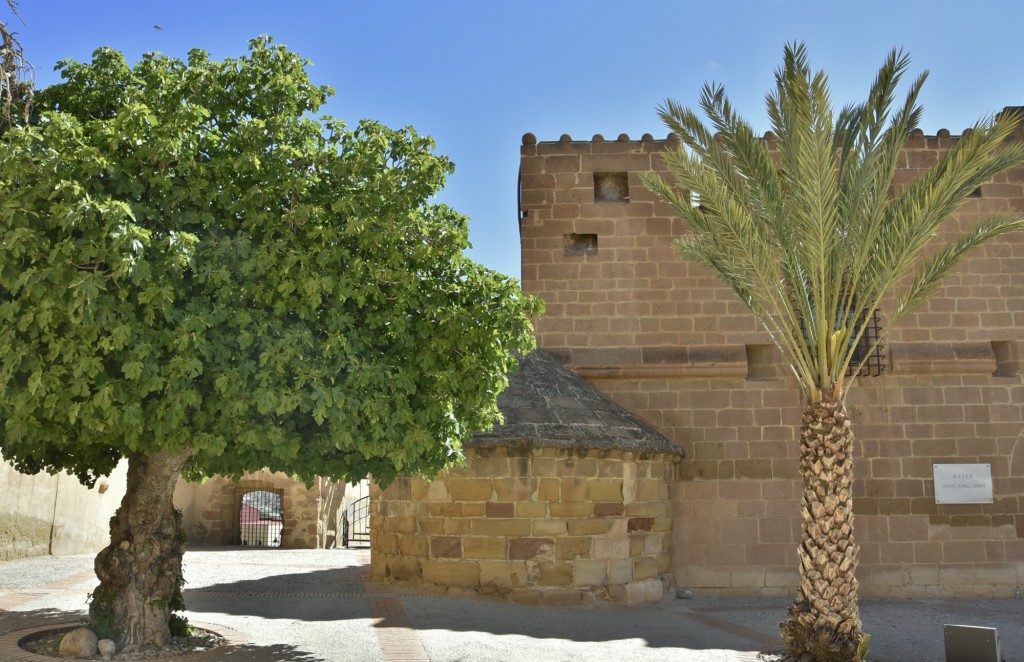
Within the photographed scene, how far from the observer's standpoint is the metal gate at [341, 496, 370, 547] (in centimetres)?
2450

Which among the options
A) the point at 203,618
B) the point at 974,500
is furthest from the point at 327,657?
the point at 974,500

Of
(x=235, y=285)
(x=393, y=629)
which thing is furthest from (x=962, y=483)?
(x=235, y=285)

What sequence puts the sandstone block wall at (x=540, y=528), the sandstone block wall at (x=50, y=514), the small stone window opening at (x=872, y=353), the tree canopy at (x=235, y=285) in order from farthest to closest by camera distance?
the sandstone block wall at (x=50, y=514)
the small stone window opening at (x=872, y=353)
the sandstone block wall at (x=540, y=528)
the tree canopy at (x=235, y=285)

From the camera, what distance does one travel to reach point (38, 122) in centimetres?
816

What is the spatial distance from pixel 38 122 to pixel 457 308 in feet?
14.3

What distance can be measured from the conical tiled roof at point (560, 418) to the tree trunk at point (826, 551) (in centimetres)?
377

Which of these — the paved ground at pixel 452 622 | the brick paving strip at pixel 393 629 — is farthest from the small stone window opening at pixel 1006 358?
the brick paving strip at pixel 393 629

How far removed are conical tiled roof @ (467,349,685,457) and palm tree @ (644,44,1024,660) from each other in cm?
345

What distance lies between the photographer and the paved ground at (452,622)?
8703 millimetres

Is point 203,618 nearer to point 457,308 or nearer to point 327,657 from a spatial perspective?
point 327,657

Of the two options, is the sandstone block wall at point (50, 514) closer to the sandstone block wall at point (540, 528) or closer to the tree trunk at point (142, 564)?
the tree trunk at point (142, 564)

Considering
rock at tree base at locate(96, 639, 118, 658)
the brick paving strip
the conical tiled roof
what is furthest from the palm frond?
rock at tree base at locate(96, 639, 118, 658)

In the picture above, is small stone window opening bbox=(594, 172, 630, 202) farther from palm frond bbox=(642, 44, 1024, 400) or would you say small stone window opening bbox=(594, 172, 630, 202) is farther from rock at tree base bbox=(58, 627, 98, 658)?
rock at tree base bbox=(58, 627, 98, 658)

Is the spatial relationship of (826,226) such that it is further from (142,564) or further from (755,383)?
(142,564)
